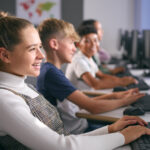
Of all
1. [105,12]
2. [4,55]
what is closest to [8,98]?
[4,55]

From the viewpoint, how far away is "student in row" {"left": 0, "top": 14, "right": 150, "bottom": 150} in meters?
1.06

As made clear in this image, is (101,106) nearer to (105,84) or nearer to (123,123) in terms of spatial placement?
(123,123)

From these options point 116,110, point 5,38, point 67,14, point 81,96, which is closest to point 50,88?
point 81,96

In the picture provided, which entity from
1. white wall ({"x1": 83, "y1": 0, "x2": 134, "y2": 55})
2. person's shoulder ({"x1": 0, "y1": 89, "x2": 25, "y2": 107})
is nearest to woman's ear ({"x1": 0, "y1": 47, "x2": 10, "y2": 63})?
person's shoulder ({"x1": 0, "y1": 89, "x2": 25, "y2": 107})

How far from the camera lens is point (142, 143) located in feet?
3.90

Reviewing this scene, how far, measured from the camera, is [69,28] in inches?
77.6

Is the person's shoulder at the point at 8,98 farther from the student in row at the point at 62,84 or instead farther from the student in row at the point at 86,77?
the student in row at the point at 86,77

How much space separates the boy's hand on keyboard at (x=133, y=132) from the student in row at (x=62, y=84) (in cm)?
55

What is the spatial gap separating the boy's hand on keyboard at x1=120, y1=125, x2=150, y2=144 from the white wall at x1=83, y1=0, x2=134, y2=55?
5596 mm

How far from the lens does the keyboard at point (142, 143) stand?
3.76 ft

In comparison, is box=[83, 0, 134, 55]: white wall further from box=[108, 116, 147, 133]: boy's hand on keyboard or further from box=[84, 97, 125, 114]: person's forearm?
box=[108, 116, 147, 133]: boy's hand on keyboard

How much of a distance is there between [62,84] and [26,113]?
0.69 meters

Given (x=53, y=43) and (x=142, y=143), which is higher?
(x=53, y=43)

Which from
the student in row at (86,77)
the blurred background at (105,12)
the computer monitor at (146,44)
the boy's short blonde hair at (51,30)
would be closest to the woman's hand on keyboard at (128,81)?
the student in row at (86,77)
